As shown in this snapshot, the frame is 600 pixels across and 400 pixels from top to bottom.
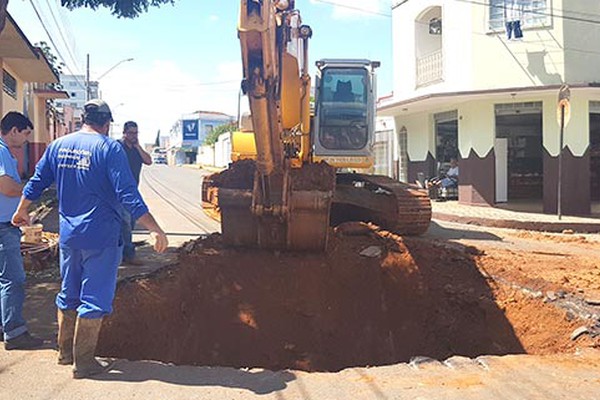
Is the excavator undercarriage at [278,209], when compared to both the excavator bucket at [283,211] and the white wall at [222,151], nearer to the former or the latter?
the excavator bucket at [283,211]

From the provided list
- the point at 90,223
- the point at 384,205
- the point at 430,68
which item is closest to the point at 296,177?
the point at 384,205

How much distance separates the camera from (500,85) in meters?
15.4

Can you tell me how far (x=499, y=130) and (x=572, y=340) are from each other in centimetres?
1384

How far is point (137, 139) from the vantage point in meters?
7.85

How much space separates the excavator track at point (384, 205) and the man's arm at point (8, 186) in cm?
601

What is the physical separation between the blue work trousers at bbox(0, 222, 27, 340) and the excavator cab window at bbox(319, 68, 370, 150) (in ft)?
18.7

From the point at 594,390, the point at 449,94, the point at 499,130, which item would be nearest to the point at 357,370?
the point at 594,390

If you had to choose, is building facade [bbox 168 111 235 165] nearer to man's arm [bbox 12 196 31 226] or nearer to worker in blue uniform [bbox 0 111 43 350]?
worker in blue uniform [bbox 0 111 43 350]

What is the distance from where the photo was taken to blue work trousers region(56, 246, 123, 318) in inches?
161

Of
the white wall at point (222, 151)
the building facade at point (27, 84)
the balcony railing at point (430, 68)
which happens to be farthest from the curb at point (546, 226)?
the white wall at point (222, 151)

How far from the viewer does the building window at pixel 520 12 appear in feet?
49.0

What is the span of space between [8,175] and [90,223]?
109 centimetres

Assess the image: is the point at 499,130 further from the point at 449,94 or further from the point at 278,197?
the point at 278,197

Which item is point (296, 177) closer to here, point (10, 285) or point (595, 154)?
point (10, 285)
